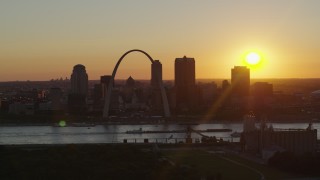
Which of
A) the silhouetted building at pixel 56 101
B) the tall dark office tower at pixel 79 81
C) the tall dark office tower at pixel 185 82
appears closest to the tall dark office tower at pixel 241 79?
the tall dark office tower at pixel 185 82

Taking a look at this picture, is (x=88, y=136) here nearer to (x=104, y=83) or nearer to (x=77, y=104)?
(x=77, y=104)

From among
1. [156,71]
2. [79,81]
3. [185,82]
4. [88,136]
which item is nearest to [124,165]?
[88,136]

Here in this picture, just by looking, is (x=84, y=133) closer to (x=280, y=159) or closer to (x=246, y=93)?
(x=280, y=159)

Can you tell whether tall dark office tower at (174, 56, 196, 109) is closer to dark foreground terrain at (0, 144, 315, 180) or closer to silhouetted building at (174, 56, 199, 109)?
silhouetted building at (174, 56, 199, 109)

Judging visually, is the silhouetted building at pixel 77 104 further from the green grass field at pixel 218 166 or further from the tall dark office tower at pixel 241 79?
the green grass field at pixel 218 166

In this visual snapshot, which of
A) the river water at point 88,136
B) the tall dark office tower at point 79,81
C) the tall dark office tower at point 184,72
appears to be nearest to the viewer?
Result: the river water at point 88,136

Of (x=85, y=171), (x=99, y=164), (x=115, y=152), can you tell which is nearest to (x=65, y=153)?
(x=115, y=152)

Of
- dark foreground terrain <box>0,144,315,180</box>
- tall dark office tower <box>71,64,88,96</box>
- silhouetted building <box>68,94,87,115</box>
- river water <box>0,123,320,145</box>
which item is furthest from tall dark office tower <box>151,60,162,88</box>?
dark foreground terrain <box>0,144,315,180</box>

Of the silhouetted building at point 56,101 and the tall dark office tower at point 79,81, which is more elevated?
the tall dark office tower at point 79,81

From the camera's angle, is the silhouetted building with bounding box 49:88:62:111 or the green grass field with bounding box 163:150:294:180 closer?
the green grass field with bounding box 163:150:294:180
